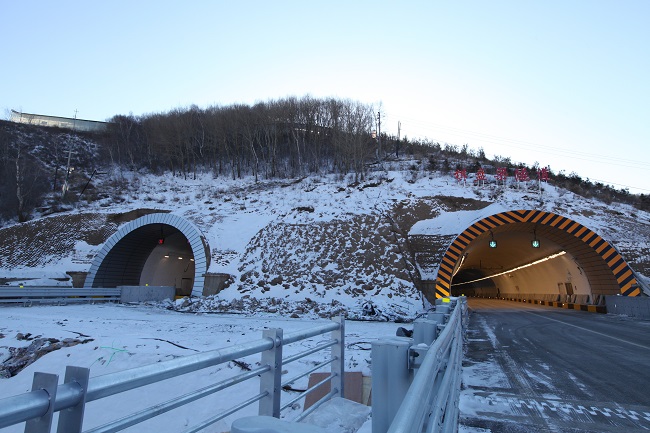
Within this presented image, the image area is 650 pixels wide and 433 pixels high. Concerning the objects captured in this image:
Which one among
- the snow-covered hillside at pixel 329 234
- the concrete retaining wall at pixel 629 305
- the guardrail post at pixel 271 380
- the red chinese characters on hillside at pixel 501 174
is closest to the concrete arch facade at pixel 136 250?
the snow-covered hillside at pixel 329 234

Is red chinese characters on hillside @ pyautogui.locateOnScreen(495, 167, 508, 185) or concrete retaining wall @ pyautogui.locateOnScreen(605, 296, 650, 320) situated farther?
red chinese characters on hillside @ pyautogui.locateOnScreen(495, 167, 508, 185)

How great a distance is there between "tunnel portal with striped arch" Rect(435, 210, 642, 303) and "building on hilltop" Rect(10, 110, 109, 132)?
245 feet

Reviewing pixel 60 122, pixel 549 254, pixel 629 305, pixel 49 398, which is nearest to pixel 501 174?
pixel 549 254

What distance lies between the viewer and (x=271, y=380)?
12.4 feet

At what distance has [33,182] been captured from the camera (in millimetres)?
44750

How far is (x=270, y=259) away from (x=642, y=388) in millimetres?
20101

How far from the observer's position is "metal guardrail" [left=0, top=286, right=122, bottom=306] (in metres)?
23.0

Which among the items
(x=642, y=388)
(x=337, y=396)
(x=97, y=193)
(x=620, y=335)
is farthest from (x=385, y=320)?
(x=97, y=193)

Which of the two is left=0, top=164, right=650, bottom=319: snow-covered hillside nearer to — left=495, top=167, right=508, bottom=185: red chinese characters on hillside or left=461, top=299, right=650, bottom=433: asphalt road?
left=495, top=167, right=508, bottom=185: red chinese characters on hillside

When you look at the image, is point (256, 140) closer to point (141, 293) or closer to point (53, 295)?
point (141, 293)

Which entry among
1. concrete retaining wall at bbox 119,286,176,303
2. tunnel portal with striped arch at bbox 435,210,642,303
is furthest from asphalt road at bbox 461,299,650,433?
concrete retaining wall at bbox 119,286,176,303

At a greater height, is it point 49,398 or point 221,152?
point 221,152

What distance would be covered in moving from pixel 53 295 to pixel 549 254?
105 ft

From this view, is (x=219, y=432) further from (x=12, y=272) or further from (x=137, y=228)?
(x=12, y=272)
